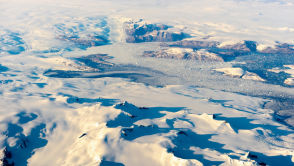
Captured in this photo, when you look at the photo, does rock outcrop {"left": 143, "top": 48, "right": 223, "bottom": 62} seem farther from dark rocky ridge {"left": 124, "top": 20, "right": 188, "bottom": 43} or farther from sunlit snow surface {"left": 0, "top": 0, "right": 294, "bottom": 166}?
dark rocky ridge {"left": 124, "top": 20, "right": 188, "bottom": 43}

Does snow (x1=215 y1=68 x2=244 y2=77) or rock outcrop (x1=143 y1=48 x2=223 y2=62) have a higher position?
rock outcrop (x1=143 y1=48 x2=223 y2=62)

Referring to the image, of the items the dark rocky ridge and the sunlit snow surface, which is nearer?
the sunlit snow surface

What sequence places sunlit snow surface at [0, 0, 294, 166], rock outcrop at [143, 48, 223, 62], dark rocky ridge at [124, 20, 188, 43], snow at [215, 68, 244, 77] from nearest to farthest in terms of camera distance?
sunlit snow surface at [0, 0, 294, 166] < snow at [215, 68, 244, 77] < rock outcrop at [143, 48, 223, 62] < dark rocky ridge at [124, 20, 188, 43]

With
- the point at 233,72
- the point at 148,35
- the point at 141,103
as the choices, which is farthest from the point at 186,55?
the point at 141,103

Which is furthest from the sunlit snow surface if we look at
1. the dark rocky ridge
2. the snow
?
the dark rocky ridge

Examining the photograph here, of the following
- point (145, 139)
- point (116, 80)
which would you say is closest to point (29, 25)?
point (116, 80)

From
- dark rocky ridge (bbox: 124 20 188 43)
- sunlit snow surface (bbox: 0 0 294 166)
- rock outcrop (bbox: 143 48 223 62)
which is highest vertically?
dark rocky ridge (bbox: 124 20 188 43)

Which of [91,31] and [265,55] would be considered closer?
[265,55]

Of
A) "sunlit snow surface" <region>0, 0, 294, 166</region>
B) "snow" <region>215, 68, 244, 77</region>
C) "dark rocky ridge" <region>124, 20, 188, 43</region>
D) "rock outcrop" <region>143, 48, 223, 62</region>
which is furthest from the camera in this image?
"dark rocky ridge" <region>124, 20, 188, 43</region>

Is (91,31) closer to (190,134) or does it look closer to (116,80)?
(116,80)
